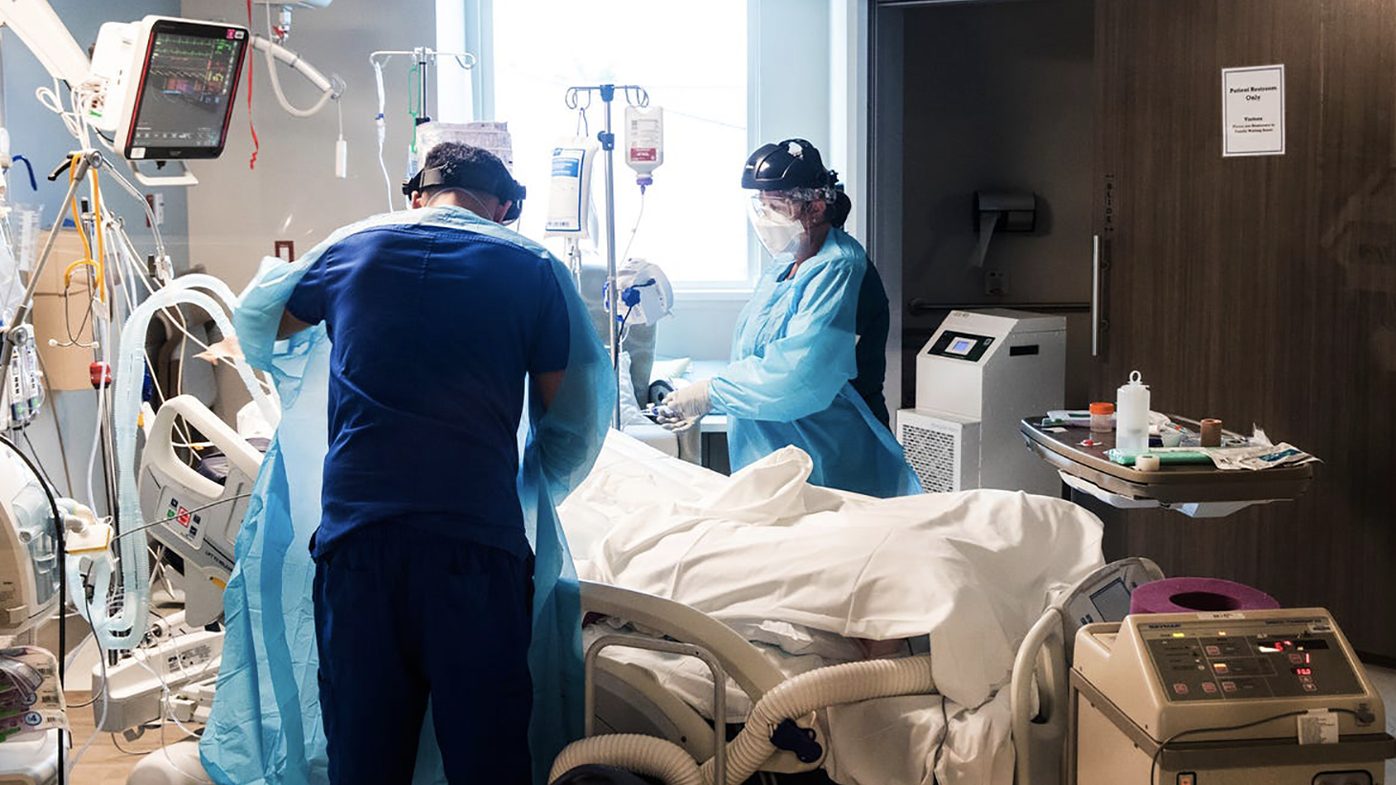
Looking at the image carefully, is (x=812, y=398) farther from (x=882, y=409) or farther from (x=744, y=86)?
(x=744, y=86)

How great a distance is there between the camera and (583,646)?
2207 mm

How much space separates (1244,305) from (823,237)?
4.08ft

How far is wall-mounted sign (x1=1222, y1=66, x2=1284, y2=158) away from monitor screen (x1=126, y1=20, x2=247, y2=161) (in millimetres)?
2497

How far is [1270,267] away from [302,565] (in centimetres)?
263

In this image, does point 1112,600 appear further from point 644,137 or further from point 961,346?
point 644,137

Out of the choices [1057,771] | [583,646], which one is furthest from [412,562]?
[1057,771]

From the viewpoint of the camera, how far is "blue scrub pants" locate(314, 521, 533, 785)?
1.99m

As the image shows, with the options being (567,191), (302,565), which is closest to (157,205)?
(567,191)

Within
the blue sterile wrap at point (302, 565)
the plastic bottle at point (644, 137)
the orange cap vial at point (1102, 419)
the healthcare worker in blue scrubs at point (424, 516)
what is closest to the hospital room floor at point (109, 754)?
the blue sterile wrap at point (302, 565)

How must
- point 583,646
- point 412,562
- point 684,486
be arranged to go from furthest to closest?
point 684,486 → point 583,646 → point 412,562

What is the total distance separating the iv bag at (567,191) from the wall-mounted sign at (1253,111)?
1.73 meters

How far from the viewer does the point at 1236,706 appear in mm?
1815

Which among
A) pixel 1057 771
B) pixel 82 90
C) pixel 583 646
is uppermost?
pixel 82 90

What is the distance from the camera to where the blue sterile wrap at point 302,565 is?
2172 mm
